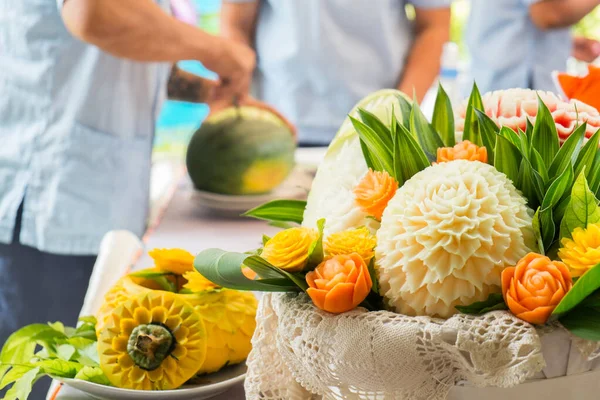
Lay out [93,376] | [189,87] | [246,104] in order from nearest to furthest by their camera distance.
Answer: [93,376]
[246,104]
[189,87]

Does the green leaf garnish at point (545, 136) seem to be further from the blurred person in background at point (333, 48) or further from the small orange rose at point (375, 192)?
the blurred person in background at point (333, 48)

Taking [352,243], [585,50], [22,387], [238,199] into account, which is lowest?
[238,199]

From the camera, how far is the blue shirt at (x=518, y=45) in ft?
6.40

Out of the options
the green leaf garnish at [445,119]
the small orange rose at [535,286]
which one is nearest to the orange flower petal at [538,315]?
the small orange rose at [535,286]

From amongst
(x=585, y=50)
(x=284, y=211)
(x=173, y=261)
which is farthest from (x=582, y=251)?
(x=585, y=50)

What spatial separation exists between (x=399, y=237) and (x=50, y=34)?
98 cm

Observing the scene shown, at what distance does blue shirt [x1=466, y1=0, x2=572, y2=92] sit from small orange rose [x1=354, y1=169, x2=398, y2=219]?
62.0 inches

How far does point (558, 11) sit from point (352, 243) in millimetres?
1519

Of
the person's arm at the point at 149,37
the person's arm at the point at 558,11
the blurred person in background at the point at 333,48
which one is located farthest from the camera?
the blurred person in background at the point at 333,48

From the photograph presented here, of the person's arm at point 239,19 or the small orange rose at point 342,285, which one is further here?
the person's arm at point 239,19

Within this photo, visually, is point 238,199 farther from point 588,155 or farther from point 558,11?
point 558,11

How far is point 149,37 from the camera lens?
3.91ft

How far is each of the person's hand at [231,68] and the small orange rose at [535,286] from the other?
97 centimetres

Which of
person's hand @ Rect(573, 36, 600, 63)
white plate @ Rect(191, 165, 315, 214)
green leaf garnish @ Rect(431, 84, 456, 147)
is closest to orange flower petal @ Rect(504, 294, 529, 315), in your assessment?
green leaf garnish @ Rect(431, 84, 456, 147)
